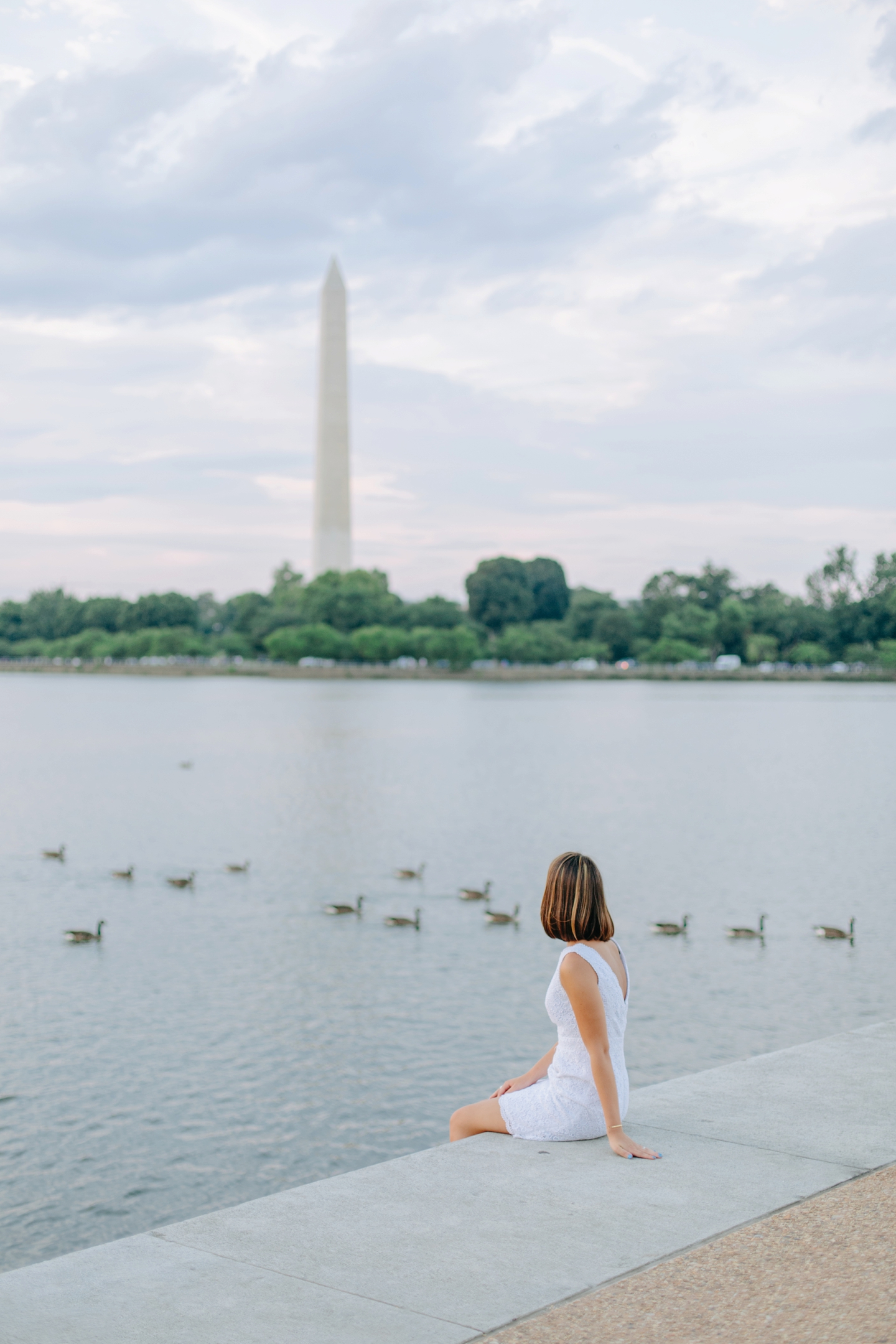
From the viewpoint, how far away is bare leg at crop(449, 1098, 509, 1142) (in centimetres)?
578

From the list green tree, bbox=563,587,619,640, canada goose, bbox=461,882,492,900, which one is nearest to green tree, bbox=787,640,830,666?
green tree, bbox=563,587,619,640

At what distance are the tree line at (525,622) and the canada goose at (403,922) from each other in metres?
124

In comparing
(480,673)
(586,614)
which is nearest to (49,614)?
(480,673)

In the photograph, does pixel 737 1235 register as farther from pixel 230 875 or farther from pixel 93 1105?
pixel 230 875

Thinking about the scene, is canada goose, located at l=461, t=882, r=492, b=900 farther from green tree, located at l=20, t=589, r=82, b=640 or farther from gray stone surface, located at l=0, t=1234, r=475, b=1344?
green tree, located at l=20, t=589, r=82, b=640

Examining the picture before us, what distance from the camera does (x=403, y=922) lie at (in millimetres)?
21078

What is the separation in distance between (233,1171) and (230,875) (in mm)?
16278

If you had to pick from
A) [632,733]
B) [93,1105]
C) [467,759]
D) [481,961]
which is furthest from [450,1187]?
[632,733]

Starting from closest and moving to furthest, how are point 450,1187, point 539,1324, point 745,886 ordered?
1. point 539,1324
2. point 450,1187
3. point 745,886

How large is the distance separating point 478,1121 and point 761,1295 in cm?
192

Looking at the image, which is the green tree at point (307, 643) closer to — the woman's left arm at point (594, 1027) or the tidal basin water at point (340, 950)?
the tidal basin water at point (340, 950)

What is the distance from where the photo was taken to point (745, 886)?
26172 mm

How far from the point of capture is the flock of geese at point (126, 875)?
19766mm

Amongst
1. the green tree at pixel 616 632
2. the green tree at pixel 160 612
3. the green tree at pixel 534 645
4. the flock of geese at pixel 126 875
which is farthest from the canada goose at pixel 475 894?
the green tree at pixel 160 612
